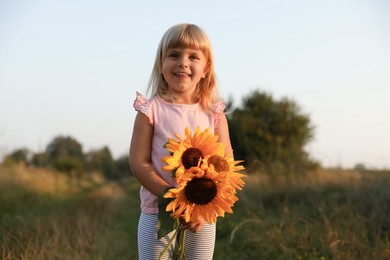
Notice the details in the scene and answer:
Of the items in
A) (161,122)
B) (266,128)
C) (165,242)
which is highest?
(266,128)

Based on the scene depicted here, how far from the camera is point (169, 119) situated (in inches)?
104

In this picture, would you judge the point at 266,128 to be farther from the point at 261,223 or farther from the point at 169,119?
the point at 169,119

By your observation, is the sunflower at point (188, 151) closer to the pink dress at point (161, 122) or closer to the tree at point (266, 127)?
the pink dress at point (161, 122)

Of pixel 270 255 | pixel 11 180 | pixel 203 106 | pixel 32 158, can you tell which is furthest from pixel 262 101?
pixel 203 106

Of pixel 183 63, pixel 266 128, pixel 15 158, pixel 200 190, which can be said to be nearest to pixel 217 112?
pixel 183 63

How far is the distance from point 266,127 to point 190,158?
1866cm

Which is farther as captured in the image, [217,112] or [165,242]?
[217,112]

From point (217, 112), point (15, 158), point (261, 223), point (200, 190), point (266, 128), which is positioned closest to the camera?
point (200, 190)

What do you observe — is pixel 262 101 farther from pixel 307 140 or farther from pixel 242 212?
pixel 242 212

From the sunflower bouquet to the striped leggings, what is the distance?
457 millimetres

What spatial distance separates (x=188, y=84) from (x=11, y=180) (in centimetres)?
802

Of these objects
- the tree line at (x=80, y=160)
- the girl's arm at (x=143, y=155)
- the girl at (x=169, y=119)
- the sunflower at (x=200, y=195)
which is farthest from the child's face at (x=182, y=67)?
the tree line at (x=80, y=160)

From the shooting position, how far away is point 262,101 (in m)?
21.5

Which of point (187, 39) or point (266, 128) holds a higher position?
point (266, 128)
